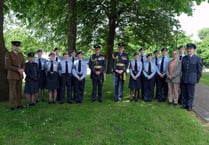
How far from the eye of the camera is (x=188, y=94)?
10.1 metres

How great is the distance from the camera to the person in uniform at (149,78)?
1097cm

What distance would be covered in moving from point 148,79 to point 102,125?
348 centimetres

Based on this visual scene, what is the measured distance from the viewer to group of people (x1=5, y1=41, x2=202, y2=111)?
10.0 meters

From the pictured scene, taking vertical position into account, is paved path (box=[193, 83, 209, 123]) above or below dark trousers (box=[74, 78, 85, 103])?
below

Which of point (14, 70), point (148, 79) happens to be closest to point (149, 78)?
point (148, 79)

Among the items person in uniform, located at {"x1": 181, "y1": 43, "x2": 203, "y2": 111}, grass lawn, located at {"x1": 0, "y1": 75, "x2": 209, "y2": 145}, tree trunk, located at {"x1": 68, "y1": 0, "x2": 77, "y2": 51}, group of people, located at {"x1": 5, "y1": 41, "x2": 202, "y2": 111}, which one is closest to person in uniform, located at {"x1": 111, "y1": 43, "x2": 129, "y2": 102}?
group of people, located at {"x1": 5, "y1": 41, "x2": 202, "y2": 111}

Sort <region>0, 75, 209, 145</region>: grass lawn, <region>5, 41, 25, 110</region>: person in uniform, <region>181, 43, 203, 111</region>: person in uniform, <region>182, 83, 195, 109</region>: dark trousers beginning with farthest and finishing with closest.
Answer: <region>182, 83, 195, 109</region>: dark trousers
<region>181, 43, 203, 111</region>: person in uniform
<region>5, 41, 25, 110</region>: person in uniform
<region>0, 75, 209, 145</region>: grass lawn

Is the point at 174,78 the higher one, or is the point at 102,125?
the point at 174,78

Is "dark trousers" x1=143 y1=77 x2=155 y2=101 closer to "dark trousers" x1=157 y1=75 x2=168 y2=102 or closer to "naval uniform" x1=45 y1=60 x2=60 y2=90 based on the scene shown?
"dark trousers" x1=157 y1=75 x2=168 y2=102

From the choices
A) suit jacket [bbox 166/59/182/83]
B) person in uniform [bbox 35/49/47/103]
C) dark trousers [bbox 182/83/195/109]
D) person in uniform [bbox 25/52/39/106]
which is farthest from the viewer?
person in uniform [bbox 35/49/47/103]

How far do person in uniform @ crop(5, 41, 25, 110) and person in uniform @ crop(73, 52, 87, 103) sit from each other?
1859 millimetres

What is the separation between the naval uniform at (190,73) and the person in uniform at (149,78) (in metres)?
1.18

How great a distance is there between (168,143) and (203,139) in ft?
3.25

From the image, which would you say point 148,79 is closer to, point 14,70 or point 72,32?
point 14,70
